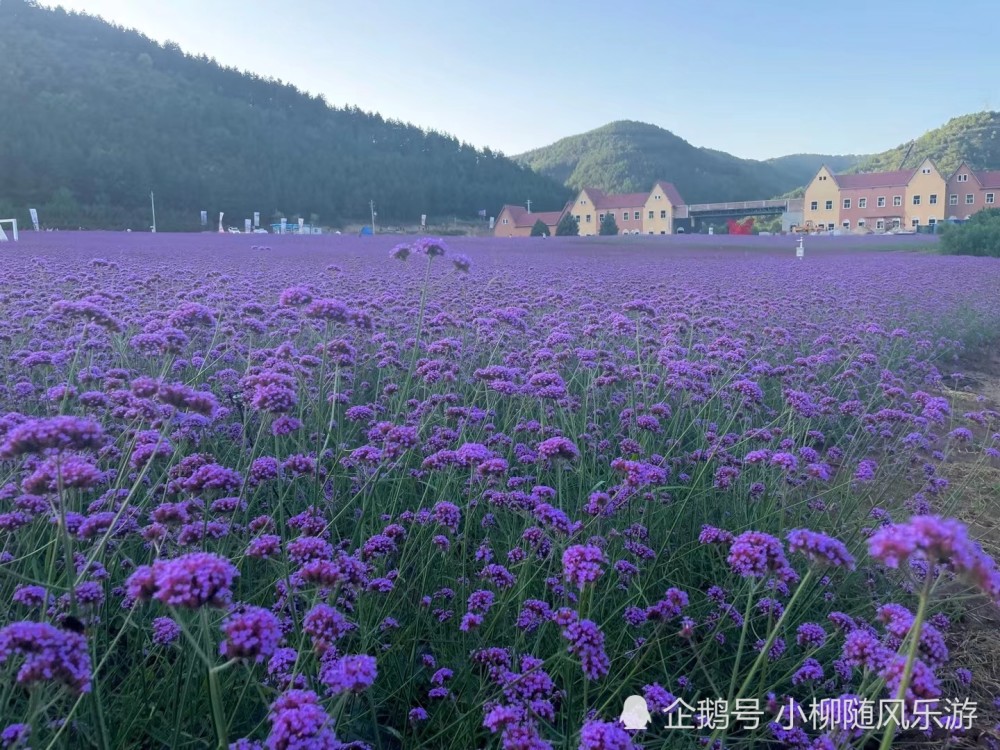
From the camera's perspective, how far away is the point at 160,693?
173 centimetres

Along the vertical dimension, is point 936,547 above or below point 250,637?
above

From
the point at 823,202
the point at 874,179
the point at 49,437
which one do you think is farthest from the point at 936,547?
the point at 874,179

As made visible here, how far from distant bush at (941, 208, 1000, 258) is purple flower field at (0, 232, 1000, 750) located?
25.7 m

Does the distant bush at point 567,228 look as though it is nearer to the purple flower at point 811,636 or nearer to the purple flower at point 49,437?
the purple flower at point 811,636

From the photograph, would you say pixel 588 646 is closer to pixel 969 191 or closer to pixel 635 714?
pixel 635 714

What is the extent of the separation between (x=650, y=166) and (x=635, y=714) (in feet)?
413

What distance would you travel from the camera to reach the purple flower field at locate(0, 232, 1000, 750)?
1.36 m

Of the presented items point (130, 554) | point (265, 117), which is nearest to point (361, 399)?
point (130, 554)

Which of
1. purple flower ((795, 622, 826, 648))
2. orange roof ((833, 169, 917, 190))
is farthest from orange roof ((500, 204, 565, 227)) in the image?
purple flower ((795, 622, 826, 648))

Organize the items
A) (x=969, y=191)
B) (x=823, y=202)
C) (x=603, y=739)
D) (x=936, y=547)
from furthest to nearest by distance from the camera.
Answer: (x=823, y=202) < (x=969, y=191) < (x=603, y=739) < (x=936, y=547)

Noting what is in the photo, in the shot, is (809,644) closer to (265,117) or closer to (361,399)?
(361,399)

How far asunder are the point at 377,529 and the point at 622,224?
258 ft

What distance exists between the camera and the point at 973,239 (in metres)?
24.9

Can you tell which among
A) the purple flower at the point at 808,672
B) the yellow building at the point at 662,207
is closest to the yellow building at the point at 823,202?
the yellow building at the point at 662,207
